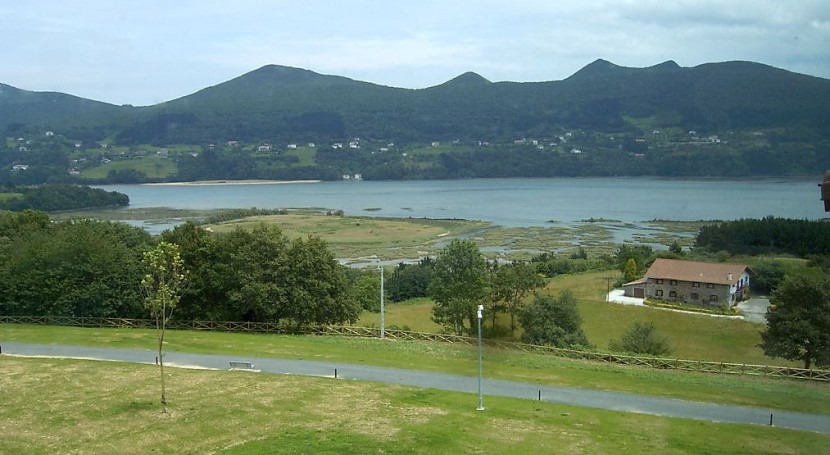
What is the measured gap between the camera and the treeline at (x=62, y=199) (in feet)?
495

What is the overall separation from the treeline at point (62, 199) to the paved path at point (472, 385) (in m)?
131

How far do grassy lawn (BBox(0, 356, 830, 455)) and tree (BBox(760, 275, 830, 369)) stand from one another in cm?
1562

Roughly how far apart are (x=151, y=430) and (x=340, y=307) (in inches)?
837

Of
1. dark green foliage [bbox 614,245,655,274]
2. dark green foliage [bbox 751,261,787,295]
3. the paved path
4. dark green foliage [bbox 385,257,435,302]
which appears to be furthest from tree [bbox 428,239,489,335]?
dark green foliage [bbox 751,261,787,295]

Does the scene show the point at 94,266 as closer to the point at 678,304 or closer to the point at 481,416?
the point at 481,416

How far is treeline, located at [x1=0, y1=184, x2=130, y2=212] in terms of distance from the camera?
15075 cm

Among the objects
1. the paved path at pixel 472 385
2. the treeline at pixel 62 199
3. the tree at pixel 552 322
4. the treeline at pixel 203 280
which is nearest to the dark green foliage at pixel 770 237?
the tree at pixel 552 322

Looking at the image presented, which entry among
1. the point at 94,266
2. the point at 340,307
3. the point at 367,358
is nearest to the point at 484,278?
the point at 340,307

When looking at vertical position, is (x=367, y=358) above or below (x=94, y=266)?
below

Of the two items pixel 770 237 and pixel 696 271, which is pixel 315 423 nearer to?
pixel 696 271

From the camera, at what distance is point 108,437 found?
19.5 m

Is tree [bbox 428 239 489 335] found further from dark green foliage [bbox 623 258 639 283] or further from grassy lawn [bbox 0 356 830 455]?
dark green foliage [bbox 623 258 639 283]

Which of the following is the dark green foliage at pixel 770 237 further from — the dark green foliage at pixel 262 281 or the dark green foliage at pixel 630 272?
the dark green foliage at pixel 262 281

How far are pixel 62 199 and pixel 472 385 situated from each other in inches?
6256
